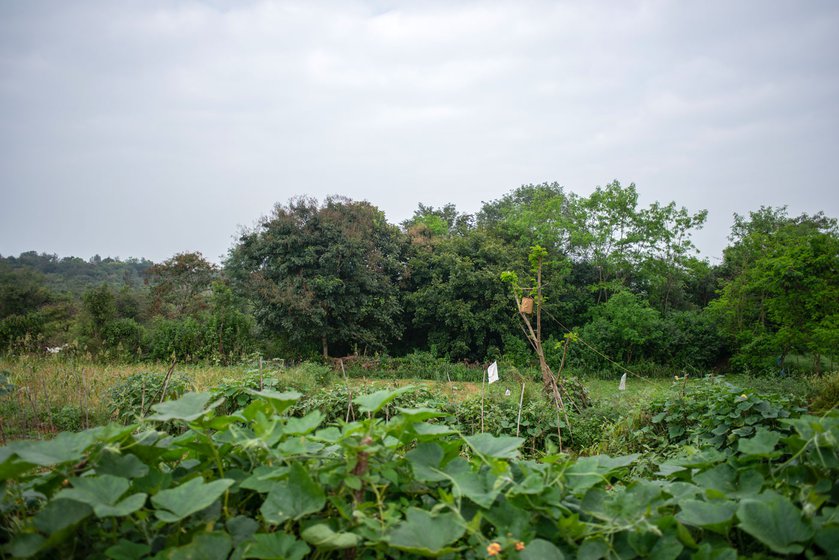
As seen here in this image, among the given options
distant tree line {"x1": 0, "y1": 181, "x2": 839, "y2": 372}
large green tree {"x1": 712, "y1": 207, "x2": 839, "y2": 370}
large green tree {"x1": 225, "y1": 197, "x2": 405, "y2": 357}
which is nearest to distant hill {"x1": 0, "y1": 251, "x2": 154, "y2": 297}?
distant tree line {"x1": 0, "y1": 181, "x2": 839, "y2": 372}

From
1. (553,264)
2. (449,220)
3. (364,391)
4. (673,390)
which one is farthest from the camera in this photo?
(449,220)

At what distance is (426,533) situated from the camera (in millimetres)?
595

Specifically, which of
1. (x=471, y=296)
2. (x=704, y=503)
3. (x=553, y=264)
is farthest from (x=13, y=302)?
(x=704, y=503)

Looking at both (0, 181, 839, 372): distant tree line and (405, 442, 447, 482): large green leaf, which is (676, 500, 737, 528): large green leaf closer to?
(405, 442, 447, 482): large green leaf

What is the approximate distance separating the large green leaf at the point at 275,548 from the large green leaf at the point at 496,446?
0.94 feet

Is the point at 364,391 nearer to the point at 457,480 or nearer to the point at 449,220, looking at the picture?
the point at 457,480

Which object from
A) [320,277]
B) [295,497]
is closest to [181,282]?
[320,277]

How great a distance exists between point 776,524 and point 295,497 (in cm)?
59

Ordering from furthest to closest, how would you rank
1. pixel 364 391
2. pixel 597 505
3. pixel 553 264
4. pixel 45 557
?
pixel 553 264
pixel 364 391
pixel 597 505
pixel 45 557

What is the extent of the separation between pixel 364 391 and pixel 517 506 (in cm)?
467

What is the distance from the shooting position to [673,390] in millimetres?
4836

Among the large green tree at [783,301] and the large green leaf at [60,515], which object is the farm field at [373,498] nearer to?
the large green leaf at [60,515]

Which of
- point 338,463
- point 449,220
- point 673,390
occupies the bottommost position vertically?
point 673,390

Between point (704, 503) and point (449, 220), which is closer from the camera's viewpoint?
point (704, 503)
